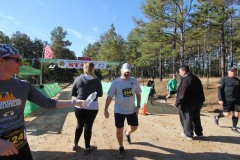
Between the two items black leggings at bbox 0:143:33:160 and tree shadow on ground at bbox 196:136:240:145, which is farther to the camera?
tree shadow on ground at bbox 196:136:240:145

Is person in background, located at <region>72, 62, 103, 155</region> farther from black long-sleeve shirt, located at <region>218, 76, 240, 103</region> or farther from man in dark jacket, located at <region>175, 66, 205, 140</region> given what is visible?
black long-sleeve shirt, located at <region>218, 76, 240, 103</region>

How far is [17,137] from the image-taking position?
2666mm

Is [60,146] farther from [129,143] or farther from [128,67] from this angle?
[128,67]

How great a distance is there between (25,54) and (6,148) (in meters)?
112

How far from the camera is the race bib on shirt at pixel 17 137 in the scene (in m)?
2.57

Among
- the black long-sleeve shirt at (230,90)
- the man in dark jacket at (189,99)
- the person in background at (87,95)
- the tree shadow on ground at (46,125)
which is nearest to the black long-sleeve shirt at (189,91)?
the man in dark jacket at (189,99)

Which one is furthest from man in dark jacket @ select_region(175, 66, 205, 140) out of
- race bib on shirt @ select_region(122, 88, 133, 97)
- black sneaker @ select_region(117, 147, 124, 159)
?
black sneaker @ select_region(117, 147, 124, 159)

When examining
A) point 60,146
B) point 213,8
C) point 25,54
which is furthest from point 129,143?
point 25,54

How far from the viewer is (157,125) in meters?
9.52

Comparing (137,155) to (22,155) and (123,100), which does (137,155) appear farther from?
(22,155)

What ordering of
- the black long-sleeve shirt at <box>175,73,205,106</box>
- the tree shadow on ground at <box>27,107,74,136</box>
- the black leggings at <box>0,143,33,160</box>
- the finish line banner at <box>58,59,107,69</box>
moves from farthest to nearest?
1. the finish line banner at <box>58,59,107,69</box>
2. the tree shadow on ground at <box>27,107,74,136</box>
3. the black long-sleeve shirt at <box>175,73,205,106</box>
4. the black leggings at <box>0,143,33,160</box>

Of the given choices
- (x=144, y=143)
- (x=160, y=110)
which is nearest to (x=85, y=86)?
(x=144, y=143)

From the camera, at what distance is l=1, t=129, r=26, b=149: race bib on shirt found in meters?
2.57

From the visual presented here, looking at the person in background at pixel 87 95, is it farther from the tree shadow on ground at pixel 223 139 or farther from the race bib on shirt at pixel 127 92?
the tree shadow on ground at pixel 223 139
